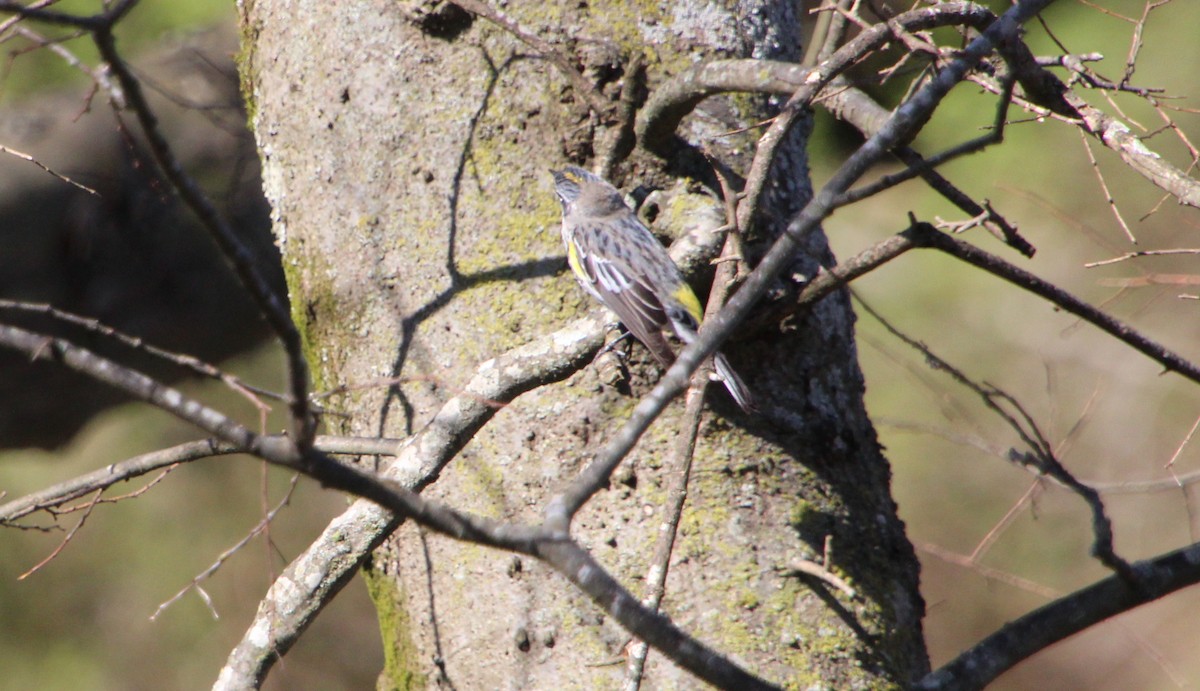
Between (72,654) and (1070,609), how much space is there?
23.8 ft

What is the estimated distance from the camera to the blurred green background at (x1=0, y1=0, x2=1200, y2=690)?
5.84 meters

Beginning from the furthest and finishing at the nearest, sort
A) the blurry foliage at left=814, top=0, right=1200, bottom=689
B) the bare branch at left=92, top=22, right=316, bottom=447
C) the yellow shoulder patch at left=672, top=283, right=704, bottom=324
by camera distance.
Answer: the blurry foliage at left=814, top=0, right=1200, bottom=689 → the yellow shoulder patch at left=672, top=283, right=704, bottom=324 → the bare branch at left=92, top=22, right=316, bottom=447

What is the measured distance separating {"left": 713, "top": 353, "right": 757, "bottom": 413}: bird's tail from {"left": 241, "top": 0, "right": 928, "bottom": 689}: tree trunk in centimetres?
5

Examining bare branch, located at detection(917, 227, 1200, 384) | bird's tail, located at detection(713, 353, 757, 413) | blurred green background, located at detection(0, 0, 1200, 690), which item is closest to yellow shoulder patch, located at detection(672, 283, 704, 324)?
bird's tail, located at detection(713, 353, 757, 413)

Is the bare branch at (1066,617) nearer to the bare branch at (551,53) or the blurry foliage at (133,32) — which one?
the bare branch at (551,53)

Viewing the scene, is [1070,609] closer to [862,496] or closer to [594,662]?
[862,496]

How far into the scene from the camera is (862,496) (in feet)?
7.65

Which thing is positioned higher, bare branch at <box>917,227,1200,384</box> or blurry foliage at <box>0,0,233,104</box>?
blurry foliage at <box>0,0,233,104</box>

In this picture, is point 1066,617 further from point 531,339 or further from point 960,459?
point 960,459

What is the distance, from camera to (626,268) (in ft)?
10.5

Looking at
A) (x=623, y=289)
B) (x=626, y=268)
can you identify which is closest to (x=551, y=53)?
(x=623, y=289)

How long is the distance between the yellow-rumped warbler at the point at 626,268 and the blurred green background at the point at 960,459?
2.56 meters

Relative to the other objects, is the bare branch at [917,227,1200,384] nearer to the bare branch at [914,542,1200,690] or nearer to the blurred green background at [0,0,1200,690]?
the bare branch at [914,542,1200,690]

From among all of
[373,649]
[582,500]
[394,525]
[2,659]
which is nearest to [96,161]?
[394,525]
